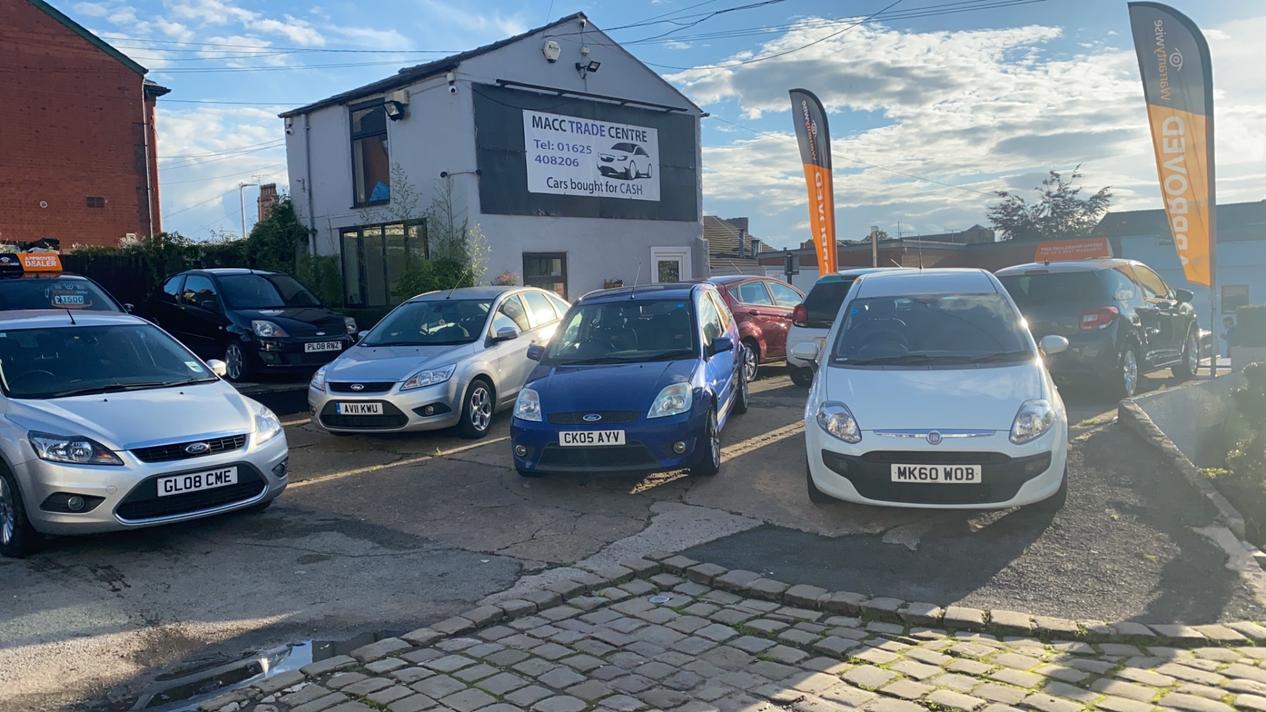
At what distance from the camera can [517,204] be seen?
64.0 ft

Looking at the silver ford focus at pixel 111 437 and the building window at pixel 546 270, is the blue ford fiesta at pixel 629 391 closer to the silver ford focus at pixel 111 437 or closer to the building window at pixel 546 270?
the silver ford focus at pixel 111 437

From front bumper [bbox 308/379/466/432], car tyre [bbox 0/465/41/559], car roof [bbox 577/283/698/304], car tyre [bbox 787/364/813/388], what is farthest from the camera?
car tyre [bbox 787/364/813/388]

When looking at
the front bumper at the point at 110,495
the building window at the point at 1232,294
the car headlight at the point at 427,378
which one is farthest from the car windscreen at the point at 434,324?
the building window at the point at 1232,294

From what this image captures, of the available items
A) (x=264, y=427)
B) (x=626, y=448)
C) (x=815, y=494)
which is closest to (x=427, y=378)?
(x=264, y=427)

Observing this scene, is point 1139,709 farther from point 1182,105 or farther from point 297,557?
point 1182,105

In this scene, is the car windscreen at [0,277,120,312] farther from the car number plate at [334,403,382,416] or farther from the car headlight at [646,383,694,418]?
the car headlight at [646,383,694,418]

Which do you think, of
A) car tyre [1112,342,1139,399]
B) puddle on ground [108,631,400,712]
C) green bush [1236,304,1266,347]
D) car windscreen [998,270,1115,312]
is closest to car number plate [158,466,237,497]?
puddle on ground [108,631,400,712]

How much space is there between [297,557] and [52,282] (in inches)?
357

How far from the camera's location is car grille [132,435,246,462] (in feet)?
19.2

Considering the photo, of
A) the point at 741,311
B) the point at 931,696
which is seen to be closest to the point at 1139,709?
the point at 931,696

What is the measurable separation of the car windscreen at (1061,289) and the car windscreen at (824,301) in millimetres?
2132

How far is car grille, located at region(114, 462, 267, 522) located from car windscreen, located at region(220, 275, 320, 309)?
797 cm

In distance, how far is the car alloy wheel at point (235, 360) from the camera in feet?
42.6

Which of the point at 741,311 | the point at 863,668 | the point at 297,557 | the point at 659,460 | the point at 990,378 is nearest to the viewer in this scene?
the point at 863,668
